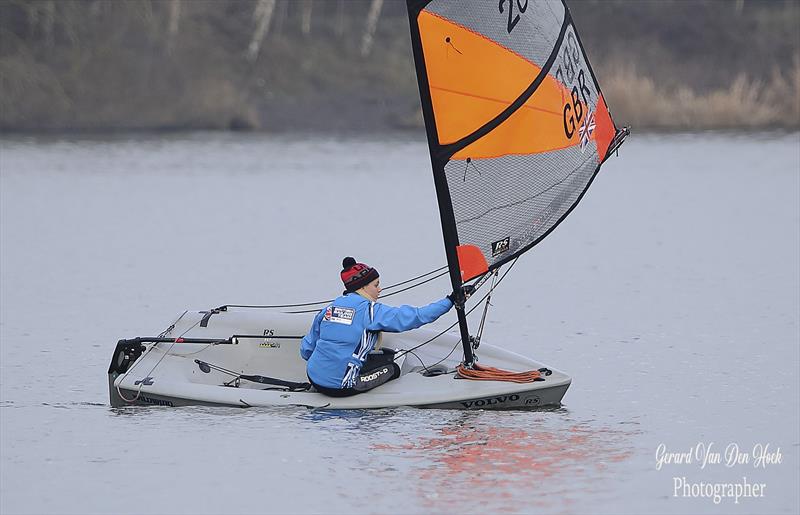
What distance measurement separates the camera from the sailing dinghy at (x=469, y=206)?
9266 millimetres

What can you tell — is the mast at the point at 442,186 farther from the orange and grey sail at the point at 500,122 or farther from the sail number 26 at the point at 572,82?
the sail number 26 at the point at 572,82

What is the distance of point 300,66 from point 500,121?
3156 centimetres

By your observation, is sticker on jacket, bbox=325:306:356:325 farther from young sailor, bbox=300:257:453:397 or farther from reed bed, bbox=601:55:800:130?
reed bed, bbox=601:55:800:130

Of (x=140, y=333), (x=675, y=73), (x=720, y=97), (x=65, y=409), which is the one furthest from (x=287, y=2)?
(x=65, y=409)

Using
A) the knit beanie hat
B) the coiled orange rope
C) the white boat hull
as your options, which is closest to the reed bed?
the white boat hull

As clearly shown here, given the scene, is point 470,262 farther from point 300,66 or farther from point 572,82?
point 300,66

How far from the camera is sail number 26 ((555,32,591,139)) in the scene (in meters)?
10.3

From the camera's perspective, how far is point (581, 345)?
1209 centimetres

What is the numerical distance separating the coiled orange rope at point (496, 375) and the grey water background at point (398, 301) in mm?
241

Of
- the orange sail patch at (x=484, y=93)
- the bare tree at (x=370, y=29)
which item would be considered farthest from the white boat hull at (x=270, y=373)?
the bare tree at (x=370, y=29)

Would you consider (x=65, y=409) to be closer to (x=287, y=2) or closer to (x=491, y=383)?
(x=491, y=383)

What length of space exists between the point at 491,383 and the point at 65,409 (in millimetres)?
2959

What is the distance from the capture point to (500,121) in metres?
9.89
